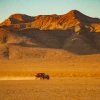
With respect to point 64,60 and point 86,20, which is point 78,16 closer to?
point 86,20

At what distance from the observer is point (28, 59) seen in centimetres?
8875

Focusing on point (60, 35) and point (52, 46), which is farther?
point (60, 35)

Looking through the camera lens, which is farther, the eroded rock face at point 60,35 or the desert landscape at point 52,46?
the eroded rock face at point 60,35

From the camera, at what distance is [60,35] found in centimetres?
12838

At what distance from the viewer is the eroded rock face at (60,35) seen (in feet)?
365

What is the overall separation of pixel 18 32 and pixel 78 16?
3943 cm

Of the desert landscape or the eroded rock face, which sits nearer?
the desert landscape

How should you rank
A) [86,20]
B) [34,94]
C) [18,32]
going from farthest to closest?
1. [86,20]
2. [18,32]
3. [34,94]

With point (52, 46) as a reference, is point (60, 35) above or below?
above

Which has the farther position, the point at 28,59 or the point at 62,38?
the point at 62,38

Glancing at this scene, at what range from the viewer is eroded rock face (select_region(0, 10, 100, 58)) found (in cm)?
11119

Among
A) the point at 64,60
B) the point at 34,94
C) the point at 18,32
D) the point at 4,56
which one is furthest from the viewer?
the point at 18,32

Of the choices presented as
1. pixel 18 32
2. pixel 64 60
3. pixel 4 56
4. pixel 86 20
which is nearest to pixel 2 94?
pixel 64 60

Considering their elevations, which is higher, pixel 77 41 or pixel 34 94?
pixel 34 94
